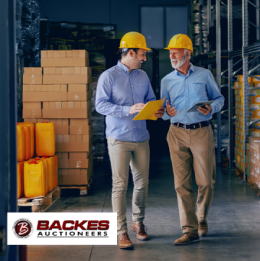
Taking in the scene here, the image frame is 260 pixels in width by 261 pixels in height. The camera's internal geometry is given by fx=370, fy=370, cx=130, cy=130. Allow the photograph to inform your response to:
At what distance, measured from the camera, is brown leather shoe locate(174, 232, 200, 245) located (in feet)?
12.1

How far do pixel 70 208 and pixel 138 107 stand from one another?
223cm

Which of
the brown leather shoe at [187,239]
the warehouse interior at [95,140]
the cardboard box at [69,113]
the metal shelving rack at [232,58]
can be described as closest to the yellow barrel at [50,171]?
the warehouse interior at [95,140]

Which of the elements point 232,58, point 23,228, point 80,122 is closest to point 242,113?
point 232,58

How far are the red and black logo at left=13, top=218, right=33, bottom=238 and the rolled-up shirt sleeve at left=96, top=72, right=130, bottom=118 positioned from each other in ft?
4.00

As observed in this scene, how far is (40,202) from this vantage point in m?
4.61

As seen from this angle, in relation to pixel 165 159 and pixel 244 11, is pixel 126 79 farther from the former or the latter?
pixel 165 159

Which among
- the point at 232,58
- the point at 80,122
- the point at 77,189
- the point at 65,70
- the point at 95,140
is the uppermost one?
the point at 232,58

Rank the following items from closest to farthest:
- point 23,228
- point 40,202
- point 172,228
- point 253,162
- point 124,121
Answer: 1. point 23,228
2. point 124,121
3. point 172,228
4. point 40,202
5. point 253,162

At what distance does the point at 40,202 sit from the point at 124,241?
148cm

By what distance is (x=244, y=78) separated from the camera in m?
6.57

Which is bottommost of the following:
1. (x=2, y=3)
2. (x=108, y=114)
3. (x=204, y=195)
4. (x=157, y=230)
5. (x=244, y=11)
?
(x=157, y=230)

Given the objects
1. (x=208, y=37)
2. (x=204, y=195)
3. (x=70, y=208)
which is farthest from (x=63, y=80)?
(x=208, y=37)

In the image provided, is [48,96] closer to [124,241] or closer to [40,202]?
[40,202]

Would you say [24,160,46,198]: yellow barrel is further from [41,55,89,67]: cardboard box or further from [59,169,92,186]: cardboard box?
[41,55,89,67]: cardboard box
